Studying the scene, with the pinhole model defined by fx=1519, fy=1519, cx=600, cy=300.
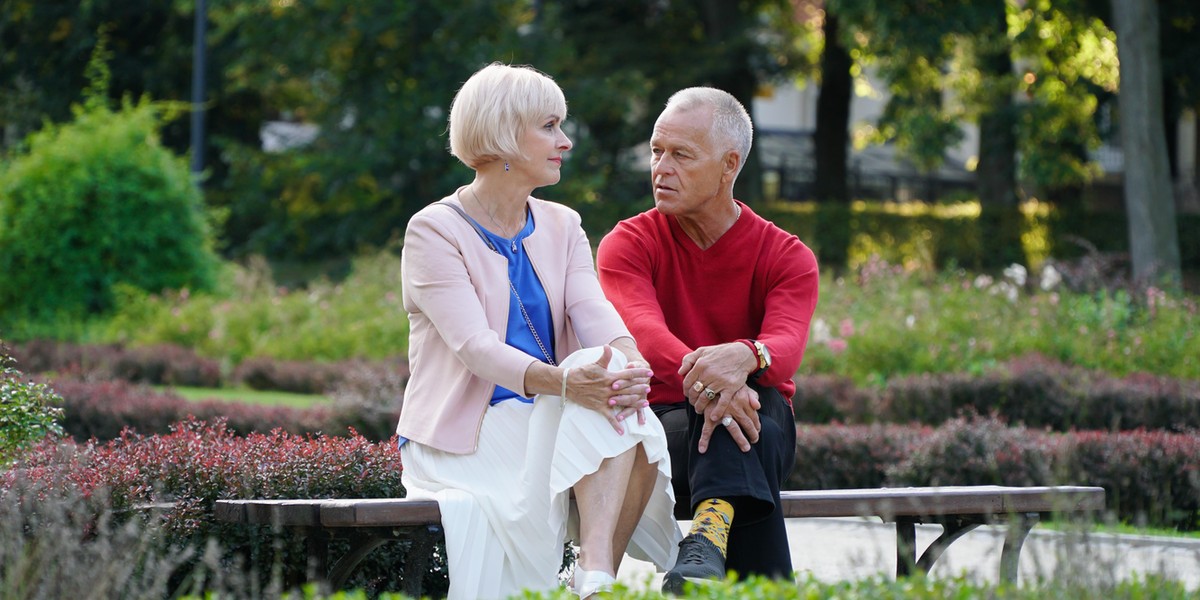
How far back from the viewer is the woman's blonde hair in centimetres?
461

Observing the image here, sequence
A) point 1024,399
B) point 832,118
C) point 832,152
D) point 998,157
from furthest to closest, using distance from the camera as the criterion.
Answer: point 832,152, point 832,118, point 998,157, point 1024,399

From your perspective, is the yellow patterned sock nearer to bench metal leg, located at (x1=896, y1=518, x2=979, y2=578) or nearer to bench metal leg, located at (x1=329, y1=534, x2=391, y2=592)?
bench metal leg, located at (x1=896, y1=518, x2=979, y2=578)

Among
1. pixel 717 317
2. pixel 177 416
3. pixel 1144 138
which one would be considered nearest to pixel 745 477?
pixel 717 317

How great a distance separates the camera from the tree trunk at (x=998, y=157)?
894 inches

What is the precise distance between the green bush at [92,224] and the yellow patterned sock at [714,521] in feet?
42.8

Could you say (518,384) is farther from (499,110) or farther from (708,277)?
(708,277)

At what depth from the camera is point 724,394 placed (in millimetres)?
4500

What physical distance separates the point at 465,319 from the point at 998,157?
72.1ft

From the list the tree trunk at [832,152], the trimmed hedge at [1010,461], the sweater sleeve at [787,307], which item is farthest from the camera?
the tree trunk at [832,152]

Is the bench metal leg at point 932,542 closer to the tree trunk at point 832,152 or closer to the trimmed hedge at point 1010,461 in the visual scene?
the trimmed hedge at point 1010,461

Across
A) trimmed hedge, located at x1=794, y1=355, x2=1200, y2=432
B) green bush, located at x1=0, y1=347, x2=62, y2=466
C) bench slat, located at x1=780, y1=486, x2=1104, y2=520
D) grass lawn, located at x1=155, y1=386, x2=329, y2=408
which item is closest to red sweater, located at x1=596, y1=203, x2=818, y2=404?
bench slat, located at x1=780, y1=486, x2=1104, y2=520

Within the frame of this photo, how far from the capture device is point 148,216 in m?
17.0

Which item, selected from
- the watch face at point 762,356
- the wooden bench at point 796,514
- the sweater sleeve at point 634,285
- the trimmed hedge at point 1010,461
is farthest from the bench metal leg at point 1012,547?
the trimmed hedge at point 1010,461

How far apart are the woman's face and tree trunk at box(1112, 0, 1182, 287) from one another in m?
15.9
